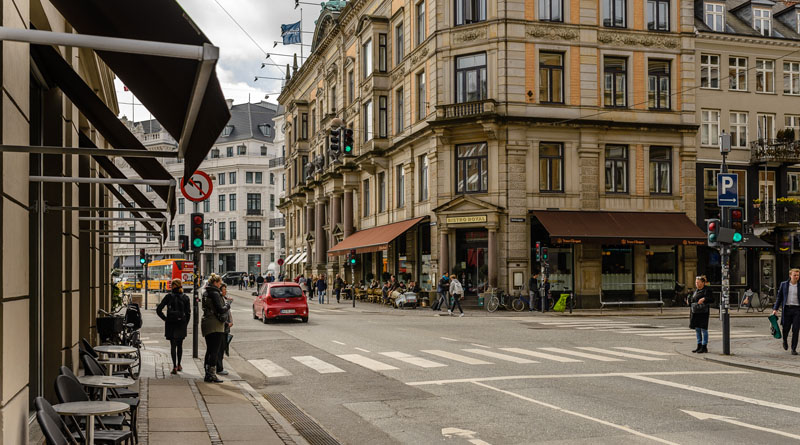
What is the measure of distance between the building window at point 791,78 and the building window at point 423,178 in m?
19.0

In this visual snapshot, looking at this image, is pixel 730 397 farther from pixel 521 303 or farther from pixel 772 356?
pixel 521 303

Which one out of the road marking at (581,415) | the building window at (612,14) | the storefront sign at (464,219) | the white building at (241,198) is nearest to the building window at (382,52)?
the storefront sign at (464,219)

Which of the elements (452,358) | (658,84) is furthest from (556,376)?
(658,84)

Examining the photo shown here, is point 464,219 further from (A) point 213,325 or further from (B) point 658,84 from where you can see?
(A) point 213,325

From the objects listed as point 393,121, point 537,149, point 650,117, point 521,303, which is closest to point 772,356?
point 521,303

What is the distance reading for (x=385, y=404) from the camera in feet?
36.5

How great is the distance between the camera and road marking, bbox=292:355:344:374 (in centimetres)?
1500

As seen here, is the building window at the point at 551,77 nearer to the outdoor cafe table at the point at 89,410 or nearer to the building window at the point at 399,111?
the building window at the point at 399,111

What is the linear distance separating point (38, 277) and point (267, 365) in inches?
377

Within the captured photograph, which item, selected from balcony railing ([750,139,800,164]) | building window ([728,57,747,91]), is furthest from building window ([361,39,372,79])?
balcony railing ([750,139,800,164])

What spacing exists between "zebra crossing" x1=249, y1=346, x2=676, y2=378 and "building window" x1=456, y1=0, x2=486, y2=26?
21884 millimetres

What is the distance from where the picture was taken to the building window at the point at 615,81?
37094 millimetres

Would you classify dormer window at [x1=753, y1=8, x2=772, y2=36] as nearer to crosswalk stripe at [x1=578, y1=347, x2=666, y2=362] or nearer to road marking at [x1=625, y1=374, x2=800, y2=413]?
crosswalk stripe at [x1=578, y1=347, x2=666, y2=362]

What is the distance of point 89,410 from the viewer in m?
6.00
